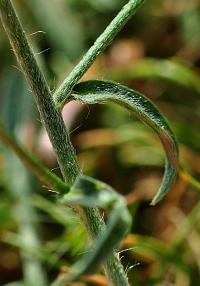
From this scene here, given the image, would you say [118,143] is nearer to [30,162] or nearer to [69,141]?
[69,141]

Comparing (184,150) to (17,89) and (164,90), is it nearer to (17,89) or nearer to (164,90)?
(164,90)

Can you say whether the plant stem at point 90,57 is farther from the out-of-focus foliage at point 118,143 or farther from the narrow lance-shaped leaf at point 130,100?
the out-of-focus foliage at point 118,143

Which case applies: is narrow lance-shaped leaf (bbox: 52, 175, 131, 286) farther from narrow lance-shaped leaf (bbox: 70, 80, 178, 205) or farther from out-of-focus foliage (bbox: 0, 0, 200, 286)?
out-of-focus foliage (bbox: 0, 0, 200, 286)

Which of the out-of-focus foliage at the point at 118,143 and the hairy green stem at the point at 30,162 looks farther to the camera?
the out-of-focus foliage at the point at 118,143

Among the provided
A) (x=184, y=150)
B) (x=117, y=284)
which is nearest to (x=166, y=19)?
(x=184, y=150)

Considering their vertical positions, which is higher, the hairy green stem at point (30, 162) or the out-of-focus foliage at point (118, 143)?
the hairy green stem at point (30, 162)

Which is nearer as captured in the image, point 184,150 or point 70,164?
point 70,164

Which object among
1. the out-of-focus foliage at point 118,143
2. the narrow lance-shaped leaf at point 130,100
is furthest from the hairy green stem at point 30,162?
the out-of-focus foliage at point 118,143
